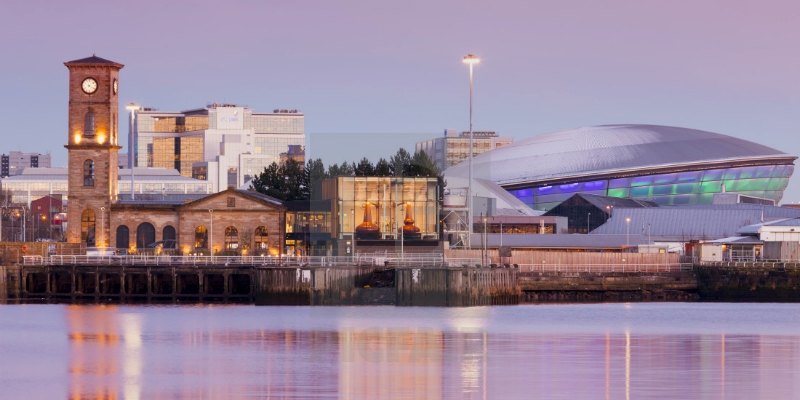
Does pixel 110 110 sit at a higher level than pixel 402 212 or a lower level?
higher

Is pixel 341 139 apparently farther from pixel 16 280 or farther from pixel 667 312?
pixel 667 312

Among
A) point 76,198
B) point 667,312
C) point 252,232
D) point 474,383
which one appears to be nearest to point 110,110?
point 76,198

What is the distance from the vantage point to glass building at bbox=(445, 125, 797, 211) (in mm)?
182750

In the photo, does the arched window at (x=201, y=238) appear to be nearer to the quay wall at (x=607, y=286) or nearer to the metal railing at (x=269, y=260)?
the metal railing at (x=269, y=260)

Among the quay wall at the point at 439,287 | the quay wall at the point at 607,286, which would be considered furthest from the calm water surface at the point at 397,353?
the quay wall at the point at 607,286

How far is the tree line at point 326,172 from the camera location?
364 ft

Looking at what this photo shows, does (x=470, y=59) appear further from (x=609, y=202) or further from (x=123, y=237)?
(x=609, y=202)

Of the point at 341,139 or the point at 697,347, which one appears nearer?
the point at 697,347

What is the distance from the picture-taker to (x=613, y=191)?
183m

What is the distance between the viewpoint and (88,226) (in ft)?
368

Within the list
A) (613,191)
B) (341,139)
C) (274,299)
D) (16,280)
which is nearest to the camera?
(274,299)

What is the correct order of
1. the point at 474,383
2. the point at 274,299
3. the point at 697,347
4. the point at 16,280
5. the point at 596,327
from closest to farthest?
the point at 474,383 → the point at 697,347 → the point at 596,327 → the point at 274,299 → the point at 16,280

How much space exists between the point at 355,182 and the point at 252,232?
1719 centimetres

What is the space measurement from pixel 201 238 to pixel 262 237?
4.70 metres
